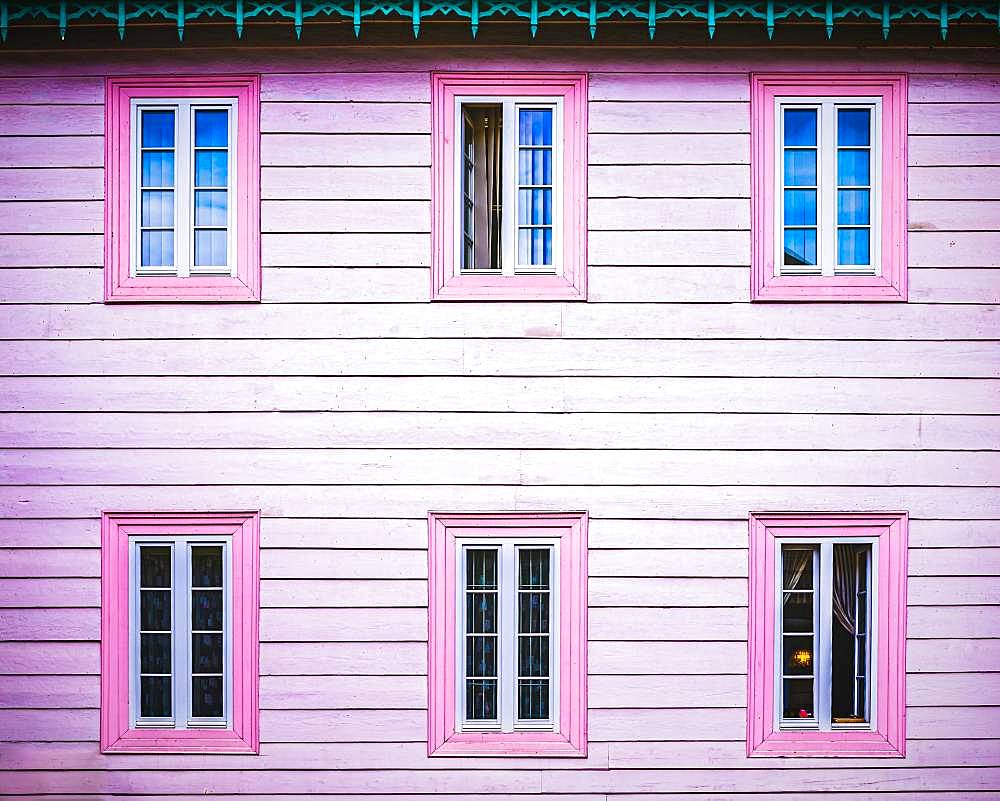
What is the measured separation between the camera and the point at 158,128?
6355 millimetres

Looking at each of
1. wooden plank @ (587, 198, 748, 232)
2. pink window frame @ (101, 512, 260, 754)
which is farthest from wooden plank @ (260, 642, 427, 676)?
wooden plank @ (587, 198, 748, 232)

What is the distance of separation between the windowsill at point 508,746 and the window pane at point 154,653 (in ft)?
6.85

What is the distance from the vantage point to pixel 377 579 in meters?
6.17


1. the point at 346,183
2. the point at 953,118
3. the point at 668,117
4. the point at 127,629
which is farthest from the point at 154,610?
the point at 953,118

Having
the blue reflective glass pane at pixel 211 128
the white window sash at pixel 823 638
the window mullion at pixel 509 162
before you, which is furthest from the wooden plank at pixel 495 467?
the blue reflective glass pane at pixel 211 128

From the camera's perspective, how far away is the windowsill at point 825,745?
618 centimetres

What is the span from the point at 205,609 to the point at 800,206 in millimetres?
5345

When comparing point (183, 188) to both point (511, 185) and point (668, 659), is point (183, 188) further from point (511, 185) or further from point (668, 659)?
point (668, 659)

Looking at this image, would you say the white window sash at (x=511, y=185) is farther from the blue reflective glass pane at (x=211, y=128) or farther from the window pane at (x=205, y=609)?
the window pane at (x=205, y=609)

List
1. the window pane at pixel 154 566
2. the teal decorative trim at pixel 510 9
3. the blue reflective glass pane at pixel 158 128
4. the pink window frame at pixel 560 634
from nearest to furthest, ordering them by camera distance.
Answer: the teal decorative trim at pixel 510 9
the pink window frame at pixel 560 634
the window pane at pixel 154 566
the blue reflective glass pane at pixel 158 128

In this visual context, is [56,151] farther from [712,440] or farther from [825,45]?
[825,45]

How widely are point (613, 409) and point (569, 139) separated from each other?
2.01 meters

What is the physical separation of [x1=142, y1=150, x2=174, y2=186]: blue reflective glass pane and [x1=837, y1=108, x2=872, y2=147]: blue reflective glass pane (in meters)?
5.02

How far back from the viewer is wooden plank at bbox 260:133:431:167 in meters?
6.22
